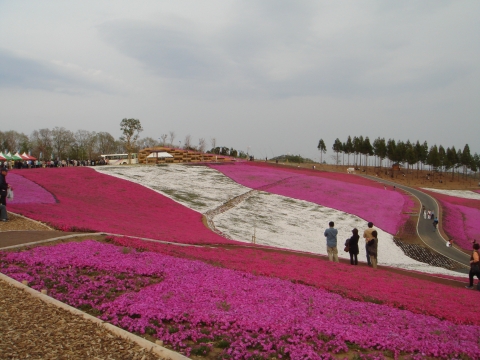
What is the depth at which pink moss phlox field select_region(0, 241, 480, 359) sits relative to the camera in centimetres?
785

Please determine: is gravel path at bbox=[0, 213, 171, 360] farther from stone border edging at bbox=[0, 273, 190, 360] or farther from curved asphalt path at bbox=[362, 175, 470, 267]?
curved asphalt path at bbox=[362, 175, 470, 267]

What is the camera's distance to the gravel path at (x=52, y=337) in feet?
22.5

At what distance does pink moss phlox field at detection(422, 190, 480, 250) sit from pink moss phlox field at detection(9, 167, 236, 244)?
1038 inches

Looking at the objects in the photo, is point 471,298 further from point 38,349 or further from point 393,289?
point 38,349

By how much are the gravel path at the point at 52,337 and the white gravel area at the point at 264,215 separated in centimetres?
2116

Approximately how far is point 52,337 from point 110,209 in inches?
967

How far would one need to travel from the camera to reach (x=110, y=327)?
7.92 metres

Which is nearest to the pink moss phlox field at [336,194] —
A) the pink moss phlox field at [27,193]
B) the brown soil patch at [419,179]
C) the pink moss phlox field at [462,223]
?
the pink moss phlox field at [462,223]

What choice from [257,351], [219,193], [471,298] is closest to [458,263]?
[471,298]

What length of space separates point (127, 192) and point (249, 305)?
106 feet

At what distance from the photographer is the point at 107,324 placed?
8.04m

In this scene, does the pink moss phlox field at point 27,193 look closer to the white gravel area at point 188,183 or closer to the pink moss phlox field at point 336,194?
the white gravel area at point 188,183

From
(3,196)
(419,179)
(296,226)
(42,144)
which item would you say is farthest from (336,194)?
(42,144)

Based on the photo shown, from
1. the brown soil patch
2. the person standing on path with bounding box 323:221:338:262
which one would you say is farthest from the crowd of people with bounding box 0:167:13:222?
the brown soil patch
